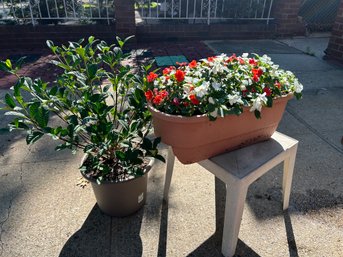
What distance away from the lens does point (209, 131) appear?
1.51 metres

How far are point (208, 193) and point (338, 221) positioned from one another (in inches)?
36.3

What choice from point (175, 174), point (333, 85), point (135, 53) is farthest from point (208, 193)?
point (135, 53)

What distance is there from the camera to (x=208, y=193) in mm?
2270

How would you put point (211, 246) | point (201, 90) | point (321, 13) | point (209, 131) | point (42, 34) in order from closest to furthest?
point (201, 90), point (209, 131), point (211, 246), point (42, 34), point (321, 13)

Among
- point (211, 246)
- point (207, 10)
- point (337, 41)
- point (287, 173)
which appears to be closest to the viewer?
point (211, 246)

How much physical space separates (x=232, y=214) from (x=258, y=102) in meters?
0.65

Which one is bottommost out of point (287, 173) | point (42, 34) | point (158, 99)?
point (287, 173)

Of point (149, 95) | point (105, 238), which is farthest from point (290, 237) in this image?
point (149, 95)

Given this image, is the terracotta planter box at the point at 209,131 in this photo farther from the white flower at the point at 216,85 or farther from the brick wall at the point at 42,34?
the brick wall at the point at 42,34

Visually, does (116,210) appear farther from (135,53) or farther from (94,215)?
(135,53)

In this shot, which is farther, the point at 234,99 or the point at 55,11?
the point at 55,11

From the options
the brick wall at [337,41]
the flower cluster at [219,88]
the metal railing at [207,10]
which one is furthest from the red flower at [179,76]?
the metal railing at [207,10]

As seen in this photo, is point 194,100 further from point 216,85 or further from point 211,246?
point 211,246

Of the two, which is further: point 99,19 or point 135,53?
point 99,19
